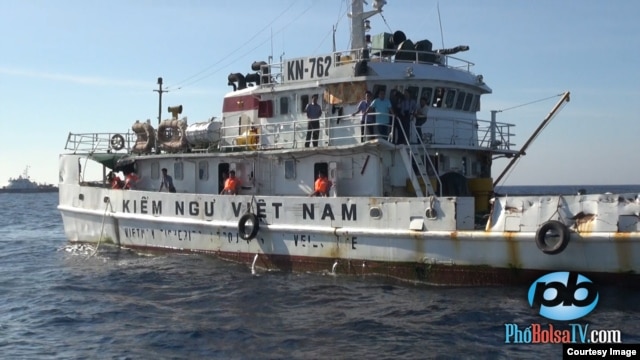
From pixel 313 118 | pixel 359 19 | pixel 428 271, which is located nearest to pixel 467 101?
pixel 359 19

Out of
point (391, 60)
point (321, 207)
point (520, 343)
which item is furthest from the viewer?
point (391, 60)

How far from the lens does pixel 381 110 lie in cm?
1455

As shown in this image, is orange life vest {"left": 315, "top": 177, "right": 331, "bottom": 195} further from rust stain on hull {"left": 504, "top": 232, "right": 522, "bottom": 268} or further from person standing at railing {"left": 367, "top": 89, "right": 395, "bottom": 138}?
rust stain on hull {"left": 504, "top": 232, "right": 522, "bottom": 268}

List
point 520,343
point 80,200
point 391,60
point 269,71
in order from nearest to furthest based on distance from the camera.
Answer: point 520,343 < point 391,60 < point 269,71 < point 80,200

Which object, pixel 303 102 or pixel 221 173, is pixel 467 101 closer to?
pixel 303 102

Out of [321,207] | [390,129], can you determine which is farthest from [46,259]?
[390,129]

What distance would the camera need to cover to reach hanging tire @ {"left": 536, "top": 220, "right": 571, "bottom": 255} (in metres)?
11.5

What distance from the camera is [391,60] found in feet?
52.3

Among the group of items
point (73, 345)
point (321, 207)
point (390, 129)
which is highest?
point (390, 129)

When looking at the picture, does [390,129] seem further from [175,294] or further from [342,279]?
[175,294]

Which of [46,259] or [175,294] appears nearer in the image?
[175,294]

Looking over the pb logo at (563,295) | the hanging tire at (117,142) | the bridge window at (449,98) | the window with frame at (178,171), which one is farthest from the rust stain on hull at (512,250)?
the hanging tire at (117,142)

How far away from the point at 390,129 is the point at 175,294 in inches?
228

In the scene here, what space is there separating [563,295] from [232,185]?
8.07m
